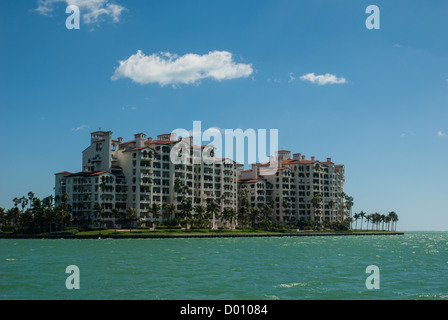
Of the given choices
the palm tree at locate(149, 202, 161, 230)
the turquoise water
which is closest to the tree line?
the palm tree at locate(149, 202, 161, 230)

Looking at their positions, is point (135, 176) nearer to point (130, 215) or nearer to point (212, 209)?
point (130, 215)

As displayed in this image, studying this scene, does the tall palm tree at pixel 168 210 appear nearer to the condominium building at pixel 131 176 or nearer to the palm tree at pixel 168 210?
the palm tree at pixel 168 210

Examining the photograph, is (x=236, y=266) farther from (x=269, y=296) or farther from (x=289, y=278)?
(x=269, y=296)

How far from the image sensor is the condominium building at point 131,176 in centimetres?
16475

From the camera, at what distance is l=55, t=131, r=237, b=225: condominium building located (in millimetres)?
164750

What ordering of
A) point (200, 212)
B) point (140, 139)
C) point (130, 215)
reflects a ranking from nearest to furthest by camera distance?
point (130, 215) → point (200, 212) → point (140, 139)

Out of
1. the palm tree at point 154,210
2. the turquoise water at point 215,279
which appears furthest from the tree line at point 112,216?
the turquoise water at point 215,279

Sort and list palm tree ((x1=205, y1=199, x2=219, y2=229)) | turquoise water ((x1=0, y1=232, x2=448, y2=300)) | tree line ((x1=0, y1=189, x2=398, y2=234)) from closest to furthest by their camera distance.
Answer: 1. turquoise water ((x1=0, y1=232, x2=448, y2=300))
2. tree line ((x1=0, y1=189, x2=398, y2=234))
3. palm tree ((x1=205, y1=199, x2=219, y2=229))

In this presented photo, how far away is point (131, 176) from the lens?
172m

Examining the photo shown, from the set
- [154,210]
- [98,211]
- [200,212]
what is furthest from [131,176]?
[200,212]

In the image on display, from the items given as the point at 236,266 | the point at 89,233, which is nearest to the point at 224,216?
the point at 89,233

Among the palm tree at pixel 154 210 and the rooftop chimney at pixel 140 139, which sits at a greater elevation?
the rooftop chimney at pixel 140 139

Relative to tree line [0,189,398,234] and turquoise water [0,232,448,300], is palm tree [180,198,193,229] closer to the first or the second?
tree line [0,189,398,234]
